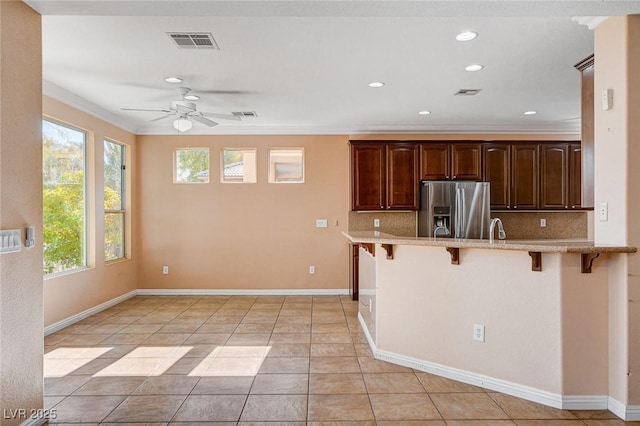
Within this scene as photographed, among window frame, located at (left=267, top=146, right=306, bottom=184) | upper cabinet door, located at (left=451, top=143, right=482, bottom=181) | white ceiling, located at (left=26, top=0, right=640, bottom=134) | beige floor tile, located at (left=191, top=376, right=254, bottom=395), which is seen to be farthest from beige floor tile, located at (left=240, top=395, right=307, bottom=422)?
upper cabinet door, located at (left=451, top=143, right=482, bottom=181)

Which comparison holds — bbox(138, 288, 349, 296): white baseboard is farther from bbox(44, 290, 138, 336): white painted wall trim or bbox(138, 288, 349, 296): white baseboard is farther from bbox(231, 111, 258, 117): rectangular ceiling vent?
bbox(231, 111, 258, 117): rectangular ceiling vent

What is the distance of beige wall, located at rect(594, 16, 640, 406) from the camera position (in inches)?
95.5

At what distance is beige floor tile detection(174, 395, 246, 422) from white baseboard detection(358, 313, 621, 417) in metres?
1.35

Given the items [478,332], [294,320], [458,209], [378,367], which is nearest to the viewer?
[478,332]

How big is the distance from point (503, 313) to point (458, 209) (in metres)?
3.09

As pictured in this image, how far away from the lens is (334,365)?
132 inches

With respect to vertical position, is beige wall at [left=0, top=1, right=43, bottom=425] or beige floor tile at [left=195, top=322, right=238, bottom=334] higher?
beige wall at [left=0, top=1, right=43, bottom=425]

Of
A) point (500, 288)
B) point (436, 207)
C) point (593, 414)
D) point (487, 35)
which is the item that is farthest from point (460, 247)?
point (436, 207)

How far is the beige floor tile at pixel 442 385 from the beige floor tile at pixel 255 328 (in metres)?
1.88

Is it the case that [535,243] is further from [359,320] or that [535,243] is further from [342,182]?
[342,182]

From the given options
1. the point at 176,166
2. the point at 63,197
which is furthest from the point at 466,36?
the point at 176,166

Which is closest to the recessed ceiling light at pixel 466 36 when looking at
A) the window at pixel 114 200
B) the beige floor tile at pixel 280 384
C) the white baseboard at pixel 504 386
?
the white baseboard at pixel 504 386

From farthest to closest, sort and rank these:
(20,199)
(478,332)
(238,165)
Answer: (238,165), (478,332), (20,199)

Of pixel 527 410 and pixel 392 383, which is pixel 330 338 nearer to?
pixel 392 383
